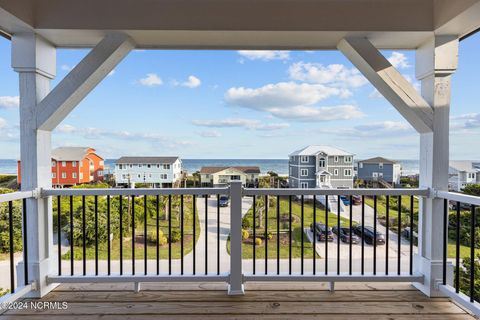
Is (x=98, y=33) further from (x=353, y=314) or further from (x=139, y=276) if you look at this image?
(x=353, y=314)

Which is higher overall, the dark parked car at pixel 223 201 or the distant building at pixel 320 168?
the distant building at pixel 320 168

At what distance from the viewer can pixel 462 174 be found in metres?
2.09

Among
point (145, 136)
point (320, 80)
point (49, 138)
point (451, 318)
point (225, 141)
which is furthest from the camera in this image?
point (225, 141)

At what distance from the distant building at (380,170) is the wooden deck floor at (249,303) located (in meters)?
0.92

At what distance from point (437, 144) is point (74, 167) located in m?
3.13

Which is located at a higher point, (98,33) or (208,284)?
(98,33)

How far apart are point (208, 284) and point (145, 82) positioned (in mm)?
3366

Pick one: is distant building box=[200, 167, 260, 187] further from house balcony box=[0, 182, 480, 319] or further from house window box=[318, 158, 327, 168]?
house window box=[318, 158, 327, 168]

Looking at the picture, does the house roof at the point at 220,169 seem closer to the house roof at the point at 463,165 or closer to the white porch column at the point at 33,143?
the white porch column at the point at 33,143

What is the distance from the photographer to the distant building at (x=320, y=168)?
2227 millimetres

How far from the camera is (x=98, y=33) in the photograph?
2.03 m

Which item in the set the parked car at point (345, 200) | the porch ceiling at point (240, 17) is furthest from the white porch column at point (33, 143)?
the parked car at point (345, 200)

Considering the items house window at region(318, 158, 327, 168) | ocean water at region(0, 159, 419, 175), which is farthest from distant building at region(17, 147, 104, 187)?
house window at region(318, 158, 327, 168)

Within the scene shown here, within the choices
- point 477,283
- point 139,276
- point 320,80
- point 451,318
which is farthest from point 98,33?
point 477,283
